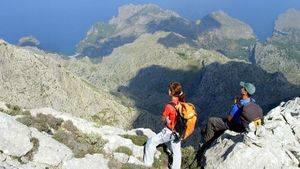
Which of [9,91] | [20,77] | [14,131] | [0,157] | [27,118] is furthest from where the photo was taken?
[20,77]

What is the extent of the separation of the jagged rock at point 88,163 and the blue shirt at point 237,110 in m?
8.00

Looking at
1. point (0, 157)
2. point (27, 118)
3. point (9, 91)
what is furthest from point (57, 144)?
point (9, 91)

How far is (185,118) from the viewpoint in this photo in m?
21.8

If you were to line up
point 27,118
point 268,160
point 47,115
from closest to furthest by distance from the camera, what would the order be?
1. point 268,160
2. point 27,118
3. point 47,115

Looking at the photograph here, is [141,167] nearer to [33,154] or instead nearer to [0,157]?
[33,154]

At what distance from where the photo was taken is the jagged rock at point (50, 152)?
20656 mm

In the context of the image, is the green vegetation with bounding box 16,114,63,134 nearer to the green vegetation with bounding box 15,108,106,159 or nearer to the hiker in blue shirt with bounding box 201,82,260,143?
the green vegetation with bounding box 15,108,106,159

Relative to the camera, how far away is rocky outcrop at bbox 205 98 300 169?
22.6m

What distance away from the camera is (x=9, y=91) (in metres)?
185

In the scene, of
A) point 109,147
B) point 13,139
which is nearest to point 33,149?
point 13,139

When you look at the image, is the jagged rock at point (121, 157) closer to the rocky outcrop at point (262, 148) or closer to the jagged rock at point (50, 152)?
the jagged rock at point (50, 152)

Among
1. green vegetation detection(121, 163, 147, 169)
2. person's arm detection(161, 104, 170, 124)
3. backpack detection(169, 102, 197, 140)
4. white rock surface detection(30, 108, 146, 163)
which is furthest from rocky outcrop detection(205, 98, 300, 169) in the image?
white rock surface detection(30, 108, 146, 163)

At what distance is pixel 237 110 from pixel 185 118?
5.60 m

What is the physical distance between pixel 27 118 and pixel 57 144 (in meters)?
4.88
